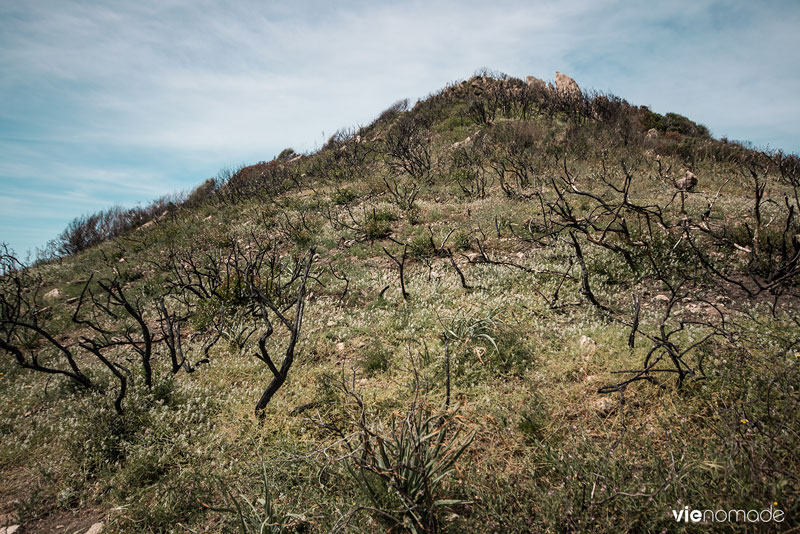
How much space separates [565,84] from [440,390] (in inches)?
1137

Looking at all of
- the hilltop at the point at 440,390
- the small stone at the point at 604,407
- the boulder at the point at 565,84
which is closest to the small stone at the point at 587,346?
the hilltop at the point at 440,390

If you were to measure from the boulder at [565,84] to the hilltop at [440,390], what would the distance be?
17.5 metres

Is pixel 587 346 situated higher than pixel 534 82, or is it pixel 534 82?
pixel 534 82

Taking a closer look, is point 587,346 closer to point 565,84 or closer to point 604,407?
point 604,407

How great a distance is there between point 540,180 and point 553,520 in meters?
11.5

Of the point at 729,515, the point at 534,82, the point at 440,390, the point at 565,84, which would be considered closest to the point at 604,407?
the point at 729,515

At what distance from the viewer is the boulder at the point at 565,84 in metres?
23.9

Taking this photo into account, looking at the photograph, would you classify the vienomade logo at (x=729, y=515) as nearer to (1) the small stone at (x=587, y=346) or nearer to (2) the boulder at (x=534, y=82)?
(1) the small stone at (x=587, y=346)

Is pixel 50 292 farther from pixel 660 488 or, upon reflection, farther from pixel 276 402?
pixel 660 488

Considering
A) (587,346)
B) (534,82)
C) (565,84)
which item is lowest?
(587,346)

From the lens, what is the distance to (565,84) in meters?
26.0

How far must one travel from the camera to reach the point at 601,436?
2.99 meters

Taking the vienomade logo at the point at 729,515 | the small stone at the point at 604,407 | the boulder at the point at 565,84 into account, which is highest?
the boulder at the point at 565,84

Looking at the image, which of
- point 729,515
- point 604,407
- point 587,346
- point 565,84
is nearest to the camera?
point 729,515
